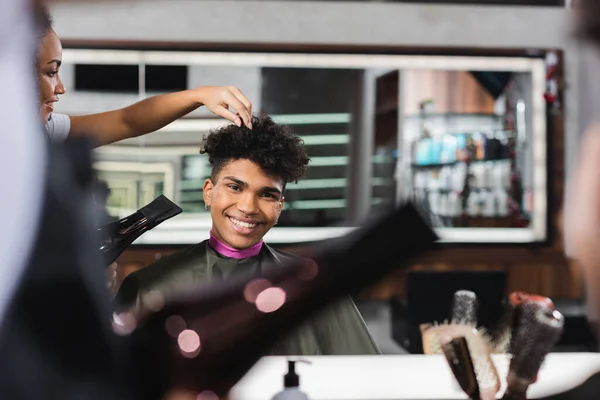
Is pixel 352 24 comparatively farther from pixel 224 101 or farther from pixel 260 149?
pixel 224 101

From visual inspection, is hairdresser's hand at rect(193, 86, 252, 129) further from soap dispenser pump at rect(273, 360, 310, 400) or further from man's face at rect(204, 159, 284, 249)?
soap dispenser pump at rect(273, 360, 310, 400)

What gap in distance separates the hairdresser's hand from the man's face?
0.52 feet

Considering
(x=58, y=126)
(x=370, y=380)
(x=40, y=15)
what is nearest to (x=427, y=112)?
(x=370, y=380)

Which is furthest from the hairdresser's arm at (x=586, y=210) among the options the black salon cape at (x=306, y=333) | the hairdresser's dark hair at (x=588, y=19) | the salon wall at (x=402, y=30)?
the salon wall at (x=402, y=30)

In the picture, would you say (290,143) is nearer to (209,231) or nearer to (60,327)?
(209,231)

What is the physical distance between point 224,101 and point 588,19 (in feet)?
1.45

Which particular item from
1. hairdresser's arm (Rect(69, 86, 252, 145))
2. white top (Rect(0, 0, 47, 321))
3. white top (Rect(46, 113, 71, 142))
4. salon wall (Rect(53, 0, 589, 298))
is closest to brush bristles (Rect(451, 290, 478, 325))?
hairdresser's arm (Rect(69, 86, 252, 145))

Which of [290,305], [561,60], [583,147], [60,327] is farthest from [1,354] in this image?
[561,60]

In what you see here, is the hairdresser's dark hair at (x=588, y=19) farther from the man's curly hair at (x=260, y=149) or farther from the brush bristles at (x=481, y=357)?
the man's curly hair at (x=260, y=149)

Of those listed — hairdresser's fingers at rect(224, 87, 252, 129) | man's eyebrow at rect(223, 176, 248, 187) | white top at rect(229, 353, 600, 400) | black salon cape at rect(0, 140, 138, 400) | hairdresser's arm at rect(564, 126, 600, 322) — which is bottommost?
white top at rect(229, 353, 600, 400)

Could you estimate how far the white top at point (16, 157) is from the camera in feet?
0.97

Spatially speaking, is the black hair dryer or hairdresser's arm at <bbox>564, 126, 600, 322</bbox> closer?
hairdresser's arm at <bbox>564, 126, 600, 322</bbox>

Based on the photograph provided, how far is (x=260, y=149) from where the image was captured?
918 millimetres

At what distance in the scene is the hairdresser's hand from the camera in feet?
2.31
